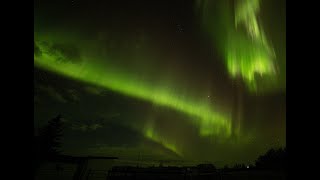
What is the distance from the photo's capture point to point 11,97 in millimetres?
4199

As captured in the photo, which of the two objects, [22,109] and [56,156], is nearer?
[22,109]

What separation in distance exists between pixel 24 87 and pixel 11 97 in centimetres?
18
